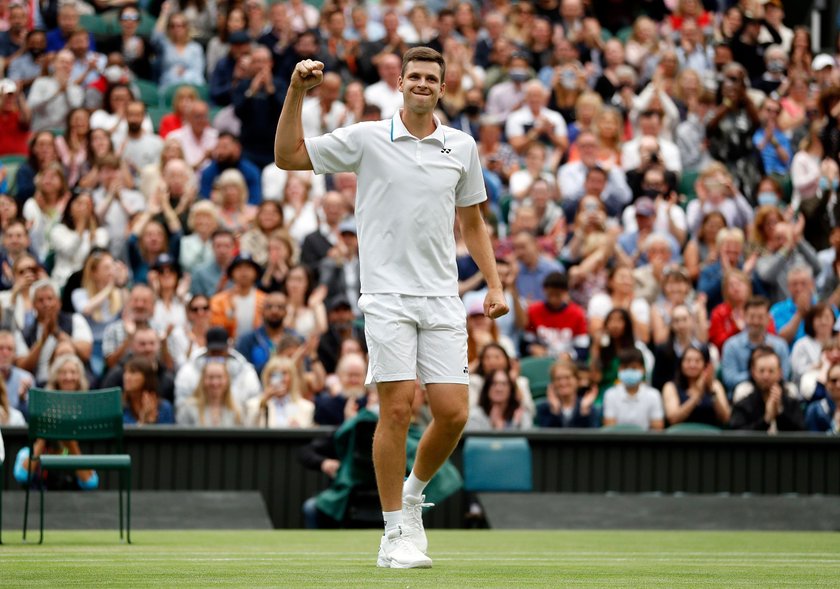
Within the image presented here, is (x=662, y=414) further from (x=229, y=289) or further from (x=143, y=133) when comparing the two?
(x=143, y=133)

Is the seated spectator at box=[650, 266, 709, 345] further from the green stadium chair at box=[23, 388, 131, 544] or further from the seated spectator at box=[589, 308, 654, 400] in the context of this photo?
the green stadium chair at box=[23, 388, 131, 544]

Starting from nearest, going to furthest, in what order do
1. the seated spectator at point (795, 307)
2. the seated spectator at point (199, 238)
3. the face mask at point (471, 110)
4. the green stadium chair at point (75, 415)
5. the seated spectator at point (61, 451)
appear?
the green stadium chair at point (75, 415) < the seated spectator at point (61, 451) < the seated spectator at point (795, 307) < the seated spectator at point (199, 238) < the face mask at point (471, 110)

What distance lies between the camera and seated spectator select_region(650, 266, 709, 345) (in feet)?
48.0

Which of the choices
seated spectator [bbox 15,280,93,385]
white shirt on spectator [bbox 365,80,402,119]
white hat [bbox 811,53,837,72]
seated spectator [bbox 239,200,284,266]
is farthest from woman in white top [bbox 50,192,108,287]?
white hat [bbox 811,53,837,72]

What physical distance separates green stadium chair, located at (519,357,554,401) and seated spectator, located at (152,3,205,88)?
6.59 m

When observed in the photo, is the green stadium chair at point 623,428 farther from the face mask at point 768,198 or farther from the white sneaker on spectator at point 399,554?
the white sneaker on spectator at point 399,554

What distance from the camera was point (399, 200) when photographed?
23.0ft

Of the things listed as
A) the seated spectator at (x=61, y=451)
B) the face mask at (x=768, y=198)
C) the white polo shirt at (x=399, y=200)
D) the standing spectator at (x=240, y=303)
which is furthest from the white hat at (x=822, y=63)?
the white polo shirt at (x=399, y=200)

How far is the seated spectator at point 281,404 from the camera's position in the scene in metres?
13.2

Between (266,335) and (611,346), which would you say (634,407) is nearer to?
(611,346)

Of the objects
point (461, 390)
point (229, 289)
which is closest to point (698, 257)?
point (229, 289)

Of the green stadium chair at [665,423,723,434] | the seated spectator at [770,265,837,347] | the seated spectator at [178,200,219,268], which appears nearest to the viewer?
the green stadium chair at [665,423,723,434]

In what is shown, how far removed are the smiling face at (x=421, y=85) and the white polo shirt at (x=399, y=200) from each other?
0.41 feet

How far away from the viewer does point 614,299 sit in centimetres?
1492
